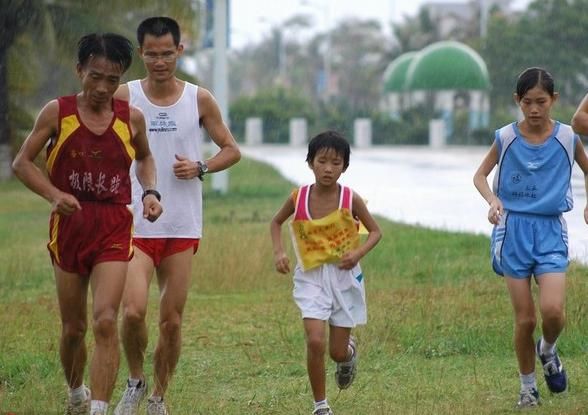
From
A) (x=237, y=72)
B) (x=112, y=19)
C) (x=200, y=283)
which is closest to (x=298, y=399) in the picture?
(x=200, y=283)

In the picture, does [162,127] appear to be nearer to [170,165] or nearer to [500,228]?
[170,165]

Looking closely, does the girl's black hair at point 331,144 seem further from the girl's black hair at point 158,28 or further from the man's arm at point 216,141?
the girl's black hair at point 158,28

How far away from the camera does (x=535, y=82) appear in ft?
23.7

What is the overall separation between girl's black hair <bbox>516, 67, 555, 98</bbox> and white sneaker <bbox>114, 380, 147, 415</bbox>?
240 centimetres

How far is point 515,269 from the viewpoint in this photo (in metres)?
7.31

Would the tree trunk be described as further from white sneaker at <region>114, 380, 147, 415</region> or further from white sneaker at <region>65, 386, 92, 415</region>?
white sneaker at <region>114, 380, 147, 415</region>

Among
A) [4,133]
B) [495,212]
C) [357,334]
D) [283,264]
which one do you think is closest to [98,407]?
[283,264]

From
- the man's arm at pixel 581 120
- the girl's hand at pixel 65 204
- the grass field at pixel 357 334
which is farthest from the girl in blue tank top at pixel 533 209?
the girl's hand at pixel 65 204

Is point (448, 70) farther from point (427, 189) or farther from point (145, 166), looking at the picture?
point (145, 166)

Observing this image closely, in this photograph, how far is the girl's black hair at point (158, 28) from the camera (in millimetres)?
7109

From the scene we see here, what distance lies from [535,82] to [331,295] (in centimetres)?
147

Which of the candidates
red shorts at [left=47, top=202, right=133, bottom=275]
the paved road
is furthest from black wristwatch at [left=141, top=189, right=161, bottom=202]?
the paved road

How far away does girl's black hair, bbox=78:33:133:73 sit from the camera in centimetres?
649

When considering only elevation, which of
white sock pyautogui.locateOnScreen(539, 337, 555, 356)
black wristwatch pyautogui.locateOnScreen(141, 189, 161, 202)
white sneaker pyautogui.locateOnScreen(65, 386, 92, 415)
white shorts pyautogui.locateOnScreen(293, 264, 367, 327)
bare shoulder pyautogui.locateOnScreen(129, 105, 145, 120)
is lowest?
white sneaker pyautogui.locateOnScreen(65, 386, 92, 415)
